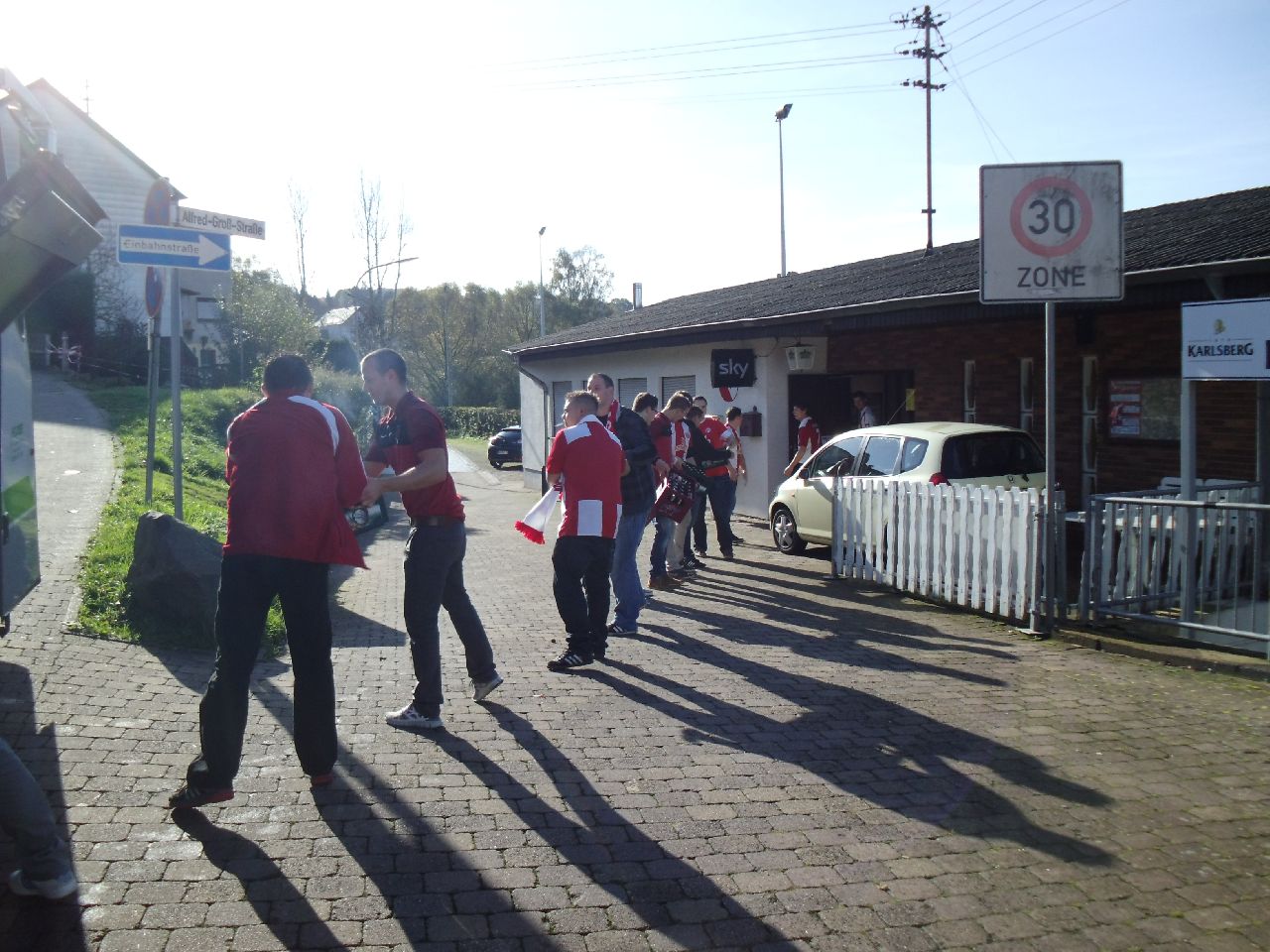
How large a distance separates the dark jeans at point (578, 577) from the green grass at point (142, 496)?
2030 millimetres

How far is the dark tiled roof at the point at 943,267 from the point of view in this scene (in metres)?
10.6

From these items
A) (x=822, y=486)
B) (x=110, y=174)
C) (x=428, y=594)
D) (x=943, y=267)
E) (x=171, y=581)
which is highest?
(x=110, y=174)

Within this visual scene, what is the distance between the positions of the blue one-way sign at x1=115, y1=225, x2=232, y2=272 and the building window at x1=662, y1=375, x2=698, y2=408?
472 inches

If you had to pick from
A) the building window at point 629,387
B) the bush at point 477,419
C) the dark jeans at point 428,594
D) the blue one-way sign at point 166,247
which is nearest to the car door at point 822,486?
the blue one-way sign at point 166,247

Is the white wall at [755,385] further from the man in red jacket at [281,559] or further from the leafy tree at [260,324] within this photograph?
the leafy tree at [260,324]

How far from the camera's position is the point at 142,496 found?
12.6m

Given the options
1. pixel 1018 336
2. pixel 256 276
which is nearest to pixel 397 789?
pixel 1018 336

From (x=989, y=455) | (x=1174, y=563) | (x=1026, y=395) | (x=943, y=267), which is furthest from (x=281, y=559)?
(x=943, y=267)

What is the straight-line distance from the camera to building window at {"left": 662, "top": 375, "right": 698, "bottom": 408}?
20.2m

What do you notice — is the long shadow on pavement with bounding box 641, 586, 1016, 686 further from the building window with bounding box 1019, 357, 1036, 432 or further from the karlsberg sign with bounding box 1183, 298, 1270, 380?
the building window with bounding box 1019, 357, 1036, 432

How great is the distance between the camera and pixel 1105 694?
6.90m

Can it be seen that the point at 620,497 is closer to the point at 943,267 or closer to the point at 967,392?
the point at 967,392

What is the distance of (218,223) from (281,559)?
476 cm

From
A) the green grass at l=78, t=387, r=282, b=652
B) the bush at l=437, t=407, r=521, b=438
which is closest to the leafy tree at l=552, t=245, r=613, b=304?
the bush at l=437, t=407, r=521, b=438
